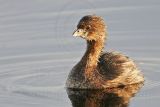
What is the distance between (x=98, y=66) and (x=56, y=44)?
5.99ft

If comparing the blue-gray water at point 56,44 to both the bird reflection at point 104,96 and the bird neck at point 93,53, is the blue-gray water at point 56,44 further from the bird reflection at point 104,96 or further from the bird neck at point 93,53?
the bird neck at point 93,53

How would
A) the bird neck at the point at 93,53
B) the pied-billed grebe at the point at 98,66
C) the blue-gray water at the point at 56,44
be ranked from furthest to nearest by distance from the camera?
the bird neck at the point at 93,53 → the pied-billed grebe at the point at 98,66 → the blue-gray water at the point at 56,44

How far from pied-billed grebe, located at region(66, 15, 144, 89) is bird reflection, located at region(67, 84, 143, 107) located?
0.17 metres

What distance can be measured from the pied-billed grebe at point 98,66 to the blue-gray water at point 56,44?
0.31m

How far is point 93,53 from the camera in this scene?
18.4 meters

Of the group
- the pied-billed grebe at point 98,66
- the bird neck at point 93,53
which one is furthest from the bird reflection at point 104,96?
the bird neck at point 93,53

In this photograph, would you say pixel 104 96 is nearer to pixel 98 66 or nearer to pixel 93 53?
pixel 98 66

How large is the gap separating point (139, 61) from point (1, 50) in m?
3.02

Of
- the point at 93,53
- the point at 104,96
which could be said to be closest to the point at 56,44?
the point at 93,53

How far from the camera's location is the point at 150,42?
1964 centimetres

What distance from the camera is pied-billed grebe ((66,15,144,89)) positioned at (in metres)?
18.1

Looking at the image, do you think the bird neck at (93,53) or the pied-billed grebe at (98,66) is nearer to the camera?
the pied-billed grebe at (98,66)

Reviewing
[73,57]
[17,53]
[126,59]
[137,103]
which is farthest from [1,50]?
[137,103]

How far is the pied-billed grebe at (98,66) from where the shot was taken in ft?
59.4
